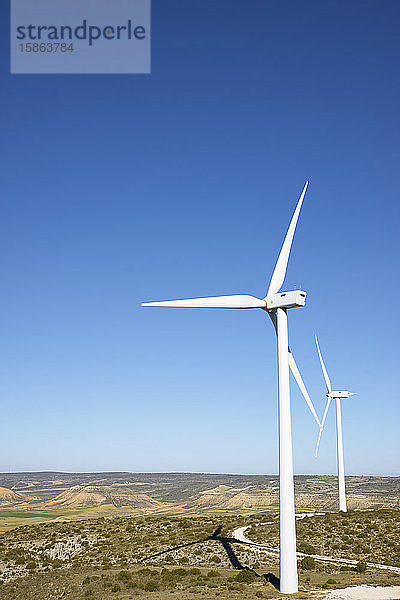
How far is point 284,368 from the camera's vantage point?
116 ft

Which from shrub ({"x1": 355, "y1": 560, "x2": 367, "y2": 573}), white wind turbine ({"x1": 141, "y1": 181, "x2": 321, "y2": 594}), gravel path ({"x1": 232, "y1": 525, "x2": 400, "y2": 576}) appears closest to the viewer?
white wind turbine ({"x1": 141, "y1": 181, "x2": 321, "y2": 594})

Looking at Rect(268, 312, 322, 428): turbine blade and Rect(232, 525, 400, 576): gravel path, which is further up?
Rect(268, 312, 322, 428): turbine blade

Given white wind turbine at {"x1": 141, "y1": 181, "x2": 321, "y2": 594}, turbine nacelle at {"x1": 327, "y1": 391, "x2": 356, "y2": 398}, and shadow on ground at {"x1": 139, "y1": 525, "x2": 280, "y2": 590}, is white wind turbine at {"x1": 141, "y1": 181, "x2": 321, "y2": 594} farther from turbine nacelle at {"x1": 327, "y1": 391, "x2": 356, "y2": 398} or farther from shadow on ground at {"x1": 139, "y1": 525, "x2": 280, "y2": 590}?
turbine nacelle at {"x1": 327, "y1": 391, "x2": 356, "y2": 398}

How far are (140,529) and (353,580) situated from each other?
38.3 metres

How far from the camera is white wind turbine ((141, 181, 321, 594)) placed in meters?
33.3

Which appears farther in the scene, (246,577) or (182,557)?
(182,557)

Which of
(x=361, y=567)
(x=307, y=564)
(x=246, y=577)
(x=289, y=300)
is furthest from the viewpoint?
(x=307, y=564)

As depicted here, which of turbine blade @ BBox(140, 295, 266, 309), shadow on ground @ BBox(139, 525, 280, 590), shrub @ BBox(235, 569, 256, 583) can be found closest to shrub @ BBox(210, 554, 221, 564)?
shadow on ground @ BBox(139, 525, 280, 590)

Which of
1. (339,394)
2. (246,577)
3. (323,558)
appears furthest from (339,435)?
(246,577)

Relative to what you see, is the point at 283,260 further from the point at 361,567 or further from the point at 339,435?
the point at 339,435

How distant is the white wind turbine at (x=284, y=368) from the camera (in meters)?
33.3

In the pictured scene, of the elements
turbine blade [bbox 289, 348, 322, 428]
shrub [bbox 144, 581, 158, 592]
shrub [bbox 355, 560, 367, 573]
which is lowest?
shrub [bbox 355, 560, 367, 573]

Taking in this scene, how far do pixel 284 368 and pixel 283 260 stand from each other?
27.6 feet

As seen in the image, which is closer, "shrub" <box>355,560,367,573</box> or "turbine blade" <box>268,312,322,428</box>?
"turbine blade" <box>268,312,322,428</box>
